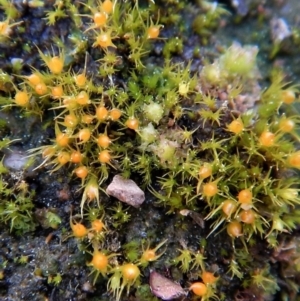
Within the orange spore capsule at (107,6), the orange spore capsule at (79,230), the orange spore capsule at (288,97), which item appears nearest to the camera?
the orange spore capsule at (79,230)

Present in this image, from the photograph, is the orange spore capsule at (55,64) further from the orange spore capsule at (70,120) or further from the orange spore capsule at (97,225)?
the orange spore capsule at (97,225)

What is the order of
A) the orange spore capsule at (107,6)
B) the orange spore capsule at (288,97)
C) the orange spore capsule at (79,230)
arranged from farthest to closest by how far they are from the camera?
the orange spore capsule at (288,97) < the orange spore capsule at (107,6) < the orange spore capsule at (79,230)

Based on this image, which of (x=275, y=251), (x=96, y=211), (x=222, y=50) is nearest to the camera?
(x=96, y=211)

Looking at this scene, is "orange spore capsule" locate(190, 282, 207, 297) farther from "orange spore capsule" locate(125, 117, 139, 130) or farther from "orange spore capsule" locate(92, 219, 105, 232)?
"orange spore capsule" locate(125, 117, 139, 130)

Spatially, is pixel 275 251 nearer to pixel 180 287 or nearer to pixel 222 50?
pixel 180 287

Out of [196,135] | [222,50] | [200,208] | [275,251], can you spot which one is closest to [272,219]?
[275,251]

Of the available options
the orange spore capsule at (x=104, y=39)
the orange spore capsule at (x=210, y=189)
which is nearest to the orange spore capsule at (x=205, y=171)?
the orange spore capsule at (x=210, y=189)

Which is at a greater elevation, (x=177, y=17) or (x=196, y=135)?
(x=177, y=17)

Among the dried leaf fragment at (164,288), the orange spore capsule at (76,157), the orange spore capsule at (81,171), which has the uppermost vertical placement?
the orange spore capsule at (76,157)
